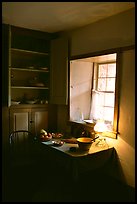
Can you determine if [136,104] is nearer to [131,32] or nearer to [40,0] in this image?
[131,32]

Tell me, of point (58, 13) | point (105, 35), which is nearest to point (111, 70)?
point (105, 35)

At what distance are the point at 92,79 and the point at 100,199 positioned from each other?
1.97 m

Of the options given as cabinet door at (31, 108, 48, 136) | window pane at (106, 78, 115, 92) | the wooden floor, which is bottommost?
the wooden floor

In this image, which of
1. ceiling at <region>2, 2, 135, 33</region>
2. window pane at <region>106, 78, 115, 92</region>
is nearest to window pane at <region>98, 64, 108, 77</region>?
window pane at <region>106, 78, 115, 92</region>

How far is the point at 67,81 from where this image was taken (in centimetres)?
353

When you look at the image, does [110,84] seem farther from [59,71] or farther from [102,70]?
[59,71]

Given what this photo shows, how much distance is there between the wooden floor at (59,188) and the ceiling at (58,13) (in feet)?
7.31

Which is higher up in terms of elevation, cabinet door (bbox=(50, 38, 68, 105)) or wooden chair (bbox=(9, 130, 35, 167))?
cabinet door (bbox=(50, 38, 68, 105))

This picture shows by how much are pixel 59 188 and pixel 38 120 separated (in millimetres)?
1341

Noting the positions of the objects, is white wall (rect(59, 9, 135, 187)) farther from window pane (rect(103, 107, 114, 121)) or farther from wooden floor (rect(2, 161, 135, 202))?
window pane (rect(103, 107, 114, 121))

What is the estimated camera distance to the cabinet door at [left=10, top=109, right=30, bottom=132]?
11.2ft

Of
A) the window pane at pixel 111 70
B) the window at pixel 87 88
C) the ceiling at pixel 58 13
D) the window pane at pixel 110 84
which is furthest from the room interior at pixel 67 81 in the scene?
the window pane at pixel 110 84

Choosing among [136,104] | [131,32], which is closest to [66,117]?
[136,104]

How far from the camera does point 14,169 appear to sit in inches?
128
